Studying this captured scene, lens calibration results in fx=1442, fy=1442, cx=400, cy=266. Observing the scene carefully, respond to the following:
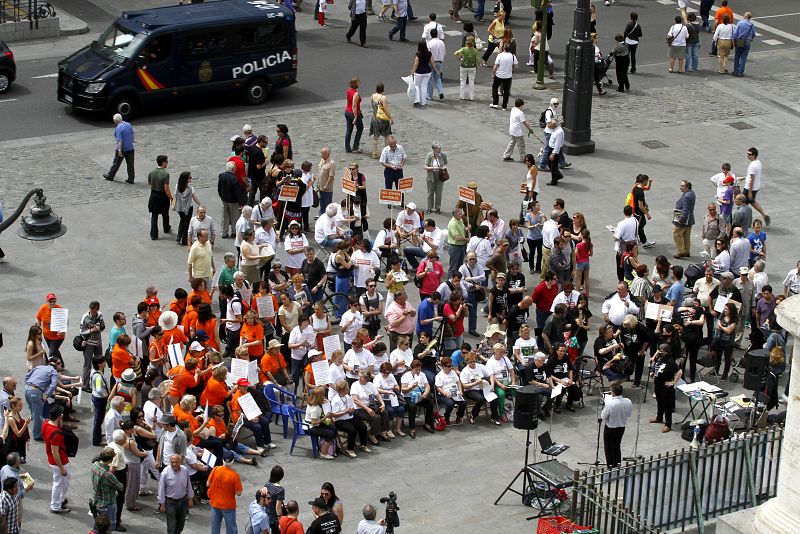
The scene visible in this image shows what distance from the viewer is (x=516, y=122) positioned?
29047mm

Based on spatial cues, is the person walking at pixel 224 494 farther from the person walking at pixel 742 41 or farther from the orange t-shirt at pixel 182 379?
the person walking at pixel 742 41

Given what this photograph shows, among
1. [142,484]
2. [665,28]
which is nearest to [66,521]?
[142,484]

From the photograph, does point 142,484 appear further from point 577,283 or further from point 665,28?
point 665,28

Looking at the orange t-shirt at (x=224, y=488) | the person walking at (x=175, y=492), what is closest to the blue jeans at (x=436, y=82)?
the person walking at (x=175, y=492)

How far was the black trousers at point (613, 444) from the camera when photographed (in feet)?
62.0

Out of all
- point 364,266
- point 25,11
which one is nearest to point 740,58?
point 364,266

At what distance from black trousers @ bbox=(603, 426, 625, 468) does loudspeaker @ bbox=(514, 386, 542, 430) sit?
1328 millimetres

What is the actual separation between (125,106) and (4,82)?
3.32 m

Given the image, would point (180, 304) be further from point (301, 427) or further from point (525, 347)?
point (525, 347)

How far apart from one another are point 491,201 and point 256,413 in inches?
397

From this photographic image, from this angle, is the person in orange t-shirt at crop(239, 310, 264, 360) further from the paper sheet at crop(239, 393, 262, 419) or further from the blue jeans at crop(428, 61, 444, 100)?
the blue jeans at crop(428, 61, 444, 100)

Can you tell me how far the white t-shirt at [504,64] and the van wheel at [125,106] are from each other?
7.95m

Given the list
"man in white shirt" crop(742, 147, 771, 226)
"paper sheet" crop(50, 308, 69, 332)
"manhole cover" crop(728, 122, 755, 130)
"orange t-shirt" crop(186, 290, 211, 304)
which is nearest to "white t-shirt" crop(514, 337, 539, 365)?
"orange t-shirt" crop(186, 290, 211, 304)

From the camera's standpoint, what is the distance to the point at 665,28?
38.9 metres
